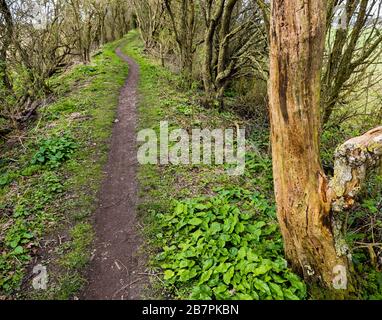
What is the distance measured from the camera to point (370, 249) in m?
3.86

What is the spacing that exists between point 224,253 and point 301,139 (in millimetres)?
1940

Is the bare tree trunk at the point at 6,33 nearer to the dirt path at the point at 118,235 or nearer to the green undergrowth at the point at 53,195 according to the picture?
the green undergrowth at the point at 53,195

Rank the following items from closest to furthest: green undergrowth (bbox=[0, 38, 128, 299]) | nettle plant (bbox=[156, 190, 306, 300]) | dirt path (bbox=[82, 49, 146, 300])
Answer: nettle plant (bbox=[156, 190, 306, 300]) < dirt path (bbox=[82, 49, 146, 300]) < green undergrowth (bbox=[0, 38, 128, 299])

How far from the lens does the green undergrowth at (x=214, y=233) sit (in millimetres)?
3672

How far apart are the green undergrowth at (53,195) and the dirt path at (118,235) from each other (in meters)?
0.19

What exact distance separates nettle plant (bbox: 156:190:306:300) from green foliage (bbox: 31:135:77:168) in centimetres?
317

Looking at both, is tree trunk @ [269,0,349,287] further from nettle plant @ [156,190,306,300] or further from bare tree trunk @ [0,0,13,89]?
bare tree trunk @ [0,0,13,89]

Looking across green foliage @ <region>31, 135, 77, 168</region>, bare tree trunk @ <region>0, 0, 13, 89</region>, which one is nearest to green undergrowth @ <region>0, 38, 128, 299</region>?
green foliage @ <region>31, 135, 77, 168</region>

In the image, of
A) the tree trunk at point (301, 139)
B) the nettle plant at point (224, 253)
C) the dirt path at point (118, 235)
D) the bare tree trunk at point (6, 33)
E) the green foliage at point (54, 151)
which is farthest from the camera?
the bare tree trunk at point (6, 33)

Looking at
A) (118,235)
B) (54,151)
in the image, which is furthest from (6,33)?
(118,235)

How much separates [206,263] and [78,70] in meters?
13.3

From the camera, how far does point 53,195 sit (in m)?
5.67

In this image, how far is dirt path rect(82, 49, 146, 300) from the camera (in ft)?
13.0

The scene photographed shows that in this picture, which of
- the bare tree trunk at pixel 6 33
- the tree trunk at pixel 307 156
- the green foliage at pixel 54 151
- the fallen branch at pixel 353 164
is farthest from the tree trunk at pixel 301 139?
the bare tree trunk at pixel 6 33
